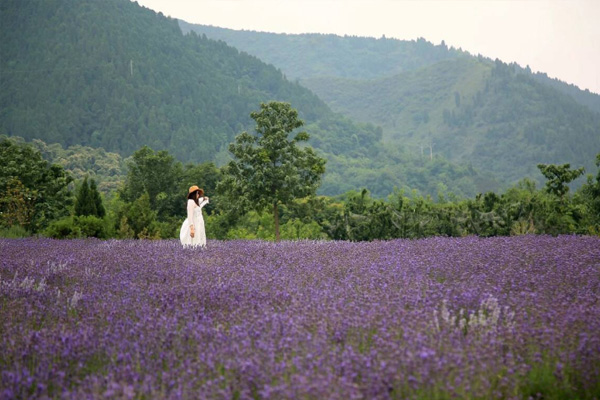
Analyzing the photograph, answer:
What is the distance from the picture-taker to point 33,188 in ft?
83.8

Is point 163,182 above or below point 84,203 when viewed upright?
above

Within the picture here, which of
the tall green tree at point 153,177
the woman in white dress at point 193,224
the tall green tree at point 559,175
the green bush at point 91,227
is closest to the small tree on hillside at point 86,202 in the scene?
the green bush at point 91,227

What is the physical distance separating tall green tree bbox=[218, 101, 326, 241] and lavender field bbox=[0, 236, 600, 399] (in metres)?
9.12

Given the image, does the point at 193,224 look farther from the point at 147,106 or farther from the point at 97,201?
the point at 147,106

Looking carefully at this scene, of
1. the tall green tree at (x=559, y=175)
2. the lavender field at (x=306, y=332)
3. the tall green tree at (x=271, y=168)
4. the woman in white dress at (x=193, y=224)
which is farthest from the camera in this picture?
the tall green tree at (x=559, y=175)

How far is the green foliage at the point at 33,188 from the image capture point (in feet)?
74.6

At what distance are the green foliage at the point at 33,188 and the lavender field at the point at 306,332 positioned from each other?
16835mm

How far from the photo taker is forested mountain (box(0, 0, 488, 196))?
133 meters

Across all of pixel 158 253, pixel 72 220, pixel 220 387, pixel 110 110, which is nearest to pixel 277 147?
pixel 72 220

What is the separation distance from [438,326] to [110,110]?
490ft

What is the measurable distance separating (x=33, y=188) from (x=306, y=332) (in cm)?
2366

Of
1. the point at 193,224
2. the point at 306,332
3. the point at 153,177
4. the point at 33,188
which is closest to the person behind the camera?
the point at 306,332

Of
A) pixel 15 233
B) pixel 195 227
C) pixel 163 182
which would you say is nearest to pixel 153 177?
pixel 163 182

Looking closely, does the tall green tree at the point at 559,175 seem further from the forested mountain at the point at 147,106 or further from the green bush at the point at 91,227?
the forested mountain at the point at 147,106
